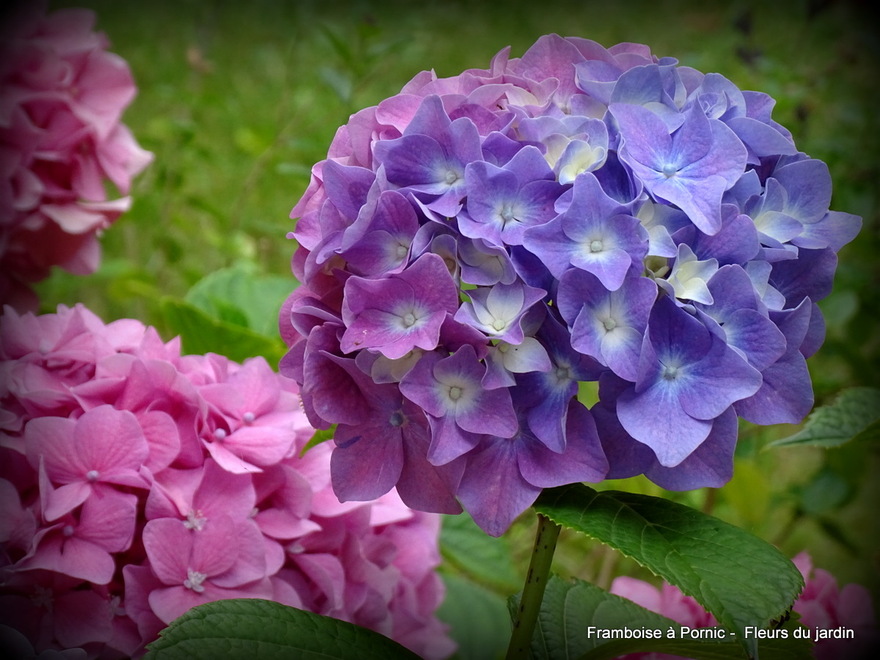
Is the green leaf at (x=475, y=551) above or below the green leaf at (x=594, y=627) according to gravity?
below

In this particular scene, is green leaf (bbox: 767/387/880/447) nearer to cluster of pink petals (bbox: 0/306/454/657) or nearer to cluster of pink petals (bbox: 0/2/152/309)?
cluster of pink petals (bbox: 0/306/454/657)

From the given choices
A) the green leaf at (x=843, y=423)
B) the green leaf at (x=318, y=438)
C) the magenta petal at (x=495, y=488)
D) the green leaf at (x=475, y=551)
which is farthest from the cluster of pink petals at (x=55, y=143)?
the green leaf at (x=843, y=423)

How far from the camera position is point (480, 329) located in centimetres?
51

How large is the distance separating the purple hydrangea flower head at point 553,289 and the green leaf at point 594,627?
0.16 meters

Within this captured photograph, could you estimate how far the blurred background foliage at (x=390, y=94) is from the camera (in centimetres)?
110

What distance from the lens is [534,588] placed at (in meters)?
0.62

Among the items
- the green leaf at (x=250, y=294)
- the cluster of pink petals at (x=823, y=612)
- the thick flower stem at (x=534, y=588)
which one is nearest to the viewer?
the thick flower stem at (x=534, y=588)

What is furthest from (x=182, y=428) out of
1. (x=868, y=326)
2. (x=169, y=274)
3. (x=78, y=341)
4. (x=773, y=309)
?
(x=868, y=326)

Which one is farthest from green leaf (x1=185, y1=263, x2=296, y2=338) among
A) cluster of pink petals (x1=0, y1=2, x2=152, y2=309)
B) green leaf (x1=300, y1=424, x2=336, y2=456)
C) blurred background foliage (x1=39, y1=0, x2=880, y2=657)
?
green leaf (x1=300, y1=424, x2=336, y2=456)

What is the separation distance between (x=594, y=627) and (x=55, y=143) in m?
0.74

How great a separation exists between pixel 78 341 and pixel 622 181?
1.52 feet

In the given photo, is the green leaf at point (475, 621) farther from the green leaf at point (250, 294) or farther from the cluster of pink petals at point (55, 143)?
the cluster of pink petals at point (55, 143)

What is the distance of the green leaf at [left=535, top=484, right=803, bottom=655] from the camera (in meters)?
0.50

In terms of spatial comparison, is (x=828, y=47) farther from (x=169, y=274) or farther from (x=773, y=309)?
(x=773, y=309)
